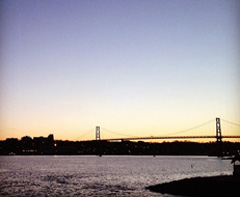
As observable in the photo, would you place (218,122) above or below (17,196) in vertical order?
above

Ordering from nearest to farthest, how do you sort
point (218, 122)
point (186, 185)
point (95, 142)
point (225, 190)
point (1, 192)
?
point (225, 190) → point (186, 185) → point (1, 192) → point (218, 122) → point (95, 142)

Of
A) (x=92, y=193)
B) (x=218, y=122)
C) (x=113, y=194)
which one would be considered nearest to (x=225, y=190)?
(x=113, y=194)

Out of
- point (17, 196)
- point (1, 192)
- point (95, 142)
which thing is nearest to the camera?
point (17, 196)

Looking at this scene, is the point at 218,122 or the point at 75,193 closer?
the point at 75,193

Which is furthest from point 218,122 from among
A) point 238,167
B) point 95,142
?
point 238,167

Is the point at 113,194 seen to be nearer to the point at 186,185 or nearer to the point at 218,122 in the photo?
the point at 186,185

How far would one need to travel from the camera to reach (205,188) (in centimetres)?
3516

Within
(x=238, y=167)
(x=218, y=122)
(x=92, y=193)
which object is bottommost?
(x=92, y=193)

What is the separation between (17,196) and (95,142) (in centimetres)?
14794

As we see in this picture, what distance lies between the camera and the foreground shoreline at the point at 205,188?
32.1 metres

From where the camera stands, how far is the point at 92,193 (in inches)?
1724

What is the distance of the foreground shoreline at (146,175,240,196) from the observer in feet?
105

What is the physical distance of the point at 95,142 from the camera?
189 m

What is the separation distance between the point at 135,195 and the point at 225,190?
38.9 ft
